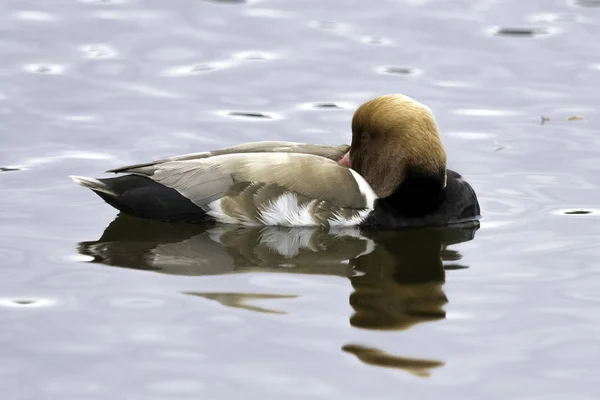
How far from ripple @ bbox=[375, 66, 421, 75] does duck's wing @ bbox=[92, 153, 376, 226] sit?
370 centimetres

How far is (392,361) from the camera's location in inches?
284

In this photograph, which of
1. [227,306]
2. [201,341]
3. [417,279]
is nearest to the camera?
[201,341]

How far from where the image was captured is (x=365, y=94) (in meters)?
12.8

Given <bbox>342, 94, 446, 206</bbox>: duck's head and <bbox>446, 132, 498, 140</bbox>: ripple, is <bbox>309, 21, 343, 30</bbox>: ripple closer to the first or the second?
<bbox>446, 132, 498, 140</bbox>: ripple

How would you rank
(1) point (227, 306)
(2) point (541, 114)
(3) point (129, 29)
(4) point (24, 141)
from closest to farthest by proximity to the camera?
(1) point (227, 306)
(4) point (24, 141)
(2) point (541, 114)
(3) point (129, 29)

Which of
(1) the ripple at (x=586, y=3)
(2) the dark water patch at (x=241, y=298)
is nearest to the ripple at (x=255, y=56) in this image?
(1) the ripple at (x=586, y=3)

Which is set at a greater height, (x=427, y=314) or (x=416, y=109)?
(x=416, y=109)

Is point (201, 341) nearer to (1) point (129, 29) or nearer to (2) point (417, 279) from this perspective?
(2) point (417, 279)

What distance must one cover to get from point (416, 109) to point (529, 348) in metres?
2.75

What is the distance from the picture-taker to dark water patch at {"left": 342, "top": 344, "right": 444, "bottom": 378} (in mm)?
7113

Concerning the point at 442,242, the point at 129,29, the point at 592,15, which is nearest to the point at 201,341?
the point at 442,242

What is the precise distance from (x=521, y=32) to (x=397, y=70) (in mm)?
1853

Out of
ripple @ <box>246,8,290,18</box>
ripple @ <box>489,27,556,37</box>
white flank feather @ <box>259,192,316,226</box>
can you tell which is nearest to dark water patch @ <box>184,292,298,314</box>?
white flank feather @ <box>259,192,316,226</box>

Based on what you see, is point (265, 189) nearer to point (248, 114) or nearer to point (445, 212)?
point (445, 212)
